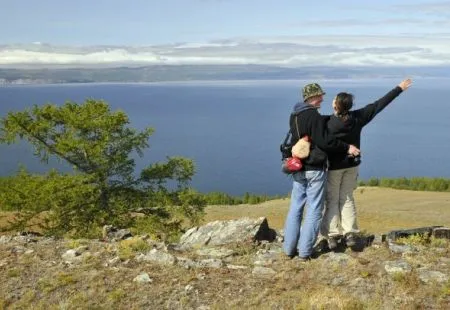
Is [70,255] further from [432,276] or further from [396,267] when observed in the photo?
[432,276]

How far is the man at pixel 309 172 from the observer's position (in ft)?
25.9

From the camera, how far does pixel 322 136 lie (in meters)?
7.91

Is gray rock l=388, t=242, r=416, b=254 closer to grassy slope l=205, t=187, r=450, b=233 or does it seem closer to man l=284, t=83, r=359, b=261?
man l=284, t=83, r=359, b=261

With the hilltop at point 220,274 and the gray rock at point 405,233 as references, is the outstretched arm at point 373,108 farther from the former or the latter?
the gray rock at point 405,233

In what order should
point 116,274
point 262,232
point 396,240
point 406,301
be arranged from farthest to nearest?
1. point 262,232
2. point 396,240
3. point 116,274
4. point 406,301

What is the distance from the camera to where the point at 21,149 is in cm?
12900

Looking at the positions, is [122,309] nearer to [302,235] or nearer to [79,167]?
[302,235]

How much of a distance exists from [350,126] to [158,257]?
3769mm

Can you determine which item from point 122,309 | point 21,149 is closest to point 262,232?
point 122,309

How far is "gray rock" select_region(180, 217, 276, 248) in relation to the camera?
9.94 meters

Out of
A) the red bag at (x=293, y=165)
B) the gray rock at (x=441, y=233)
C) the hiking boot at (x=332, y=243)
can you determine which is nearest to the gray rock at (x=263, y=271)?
the hiking boot at (x=332, y=243)

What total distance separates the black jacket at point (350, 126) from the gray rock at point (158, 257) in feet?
9.78

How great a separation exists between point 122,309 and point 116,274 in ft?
3.90

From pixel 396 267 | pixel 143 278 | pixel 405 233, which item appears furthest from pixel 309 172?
pixel 143 278
